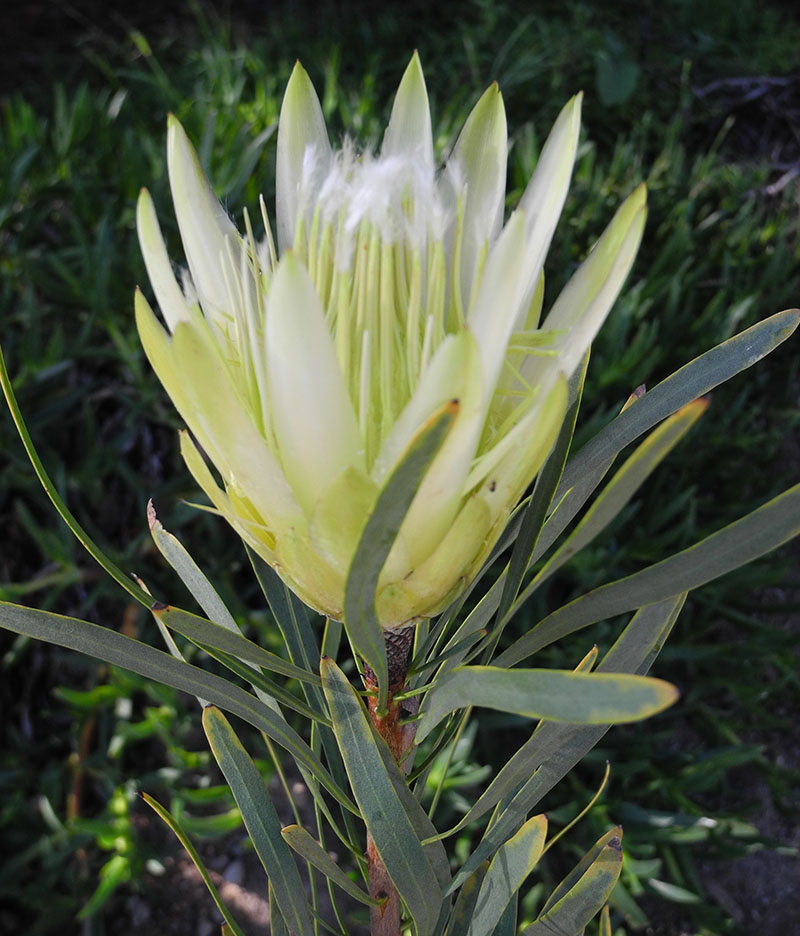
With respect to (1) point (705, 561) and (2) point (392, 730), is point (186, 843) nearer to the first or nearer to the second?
(2) point (392, 730)

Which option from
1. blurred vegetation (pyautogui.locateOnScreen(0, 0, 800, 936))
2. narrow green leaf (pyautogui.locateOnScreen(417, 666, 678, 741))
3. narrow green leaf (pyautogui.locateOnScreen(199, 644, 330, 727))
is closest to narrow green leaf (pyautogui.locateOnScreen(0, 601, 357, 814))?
narrow green leaf (pyautogui.locateOnScreen(199, 644, 330, 727))

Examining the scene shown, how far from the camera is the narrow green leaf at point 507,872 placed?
0.41m

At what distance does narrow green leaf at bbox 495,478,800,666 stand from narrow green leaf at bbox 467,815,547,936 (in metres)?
0.13

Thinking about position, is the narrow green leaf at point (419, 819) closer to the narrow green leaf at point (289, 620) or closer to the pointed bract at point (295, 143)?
the narrow green leaf at point (289, 620)

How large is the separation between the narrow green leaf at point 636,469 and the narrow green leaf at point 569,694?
0.17 ft

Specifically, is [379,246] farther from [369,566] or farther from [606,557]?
[606,557]

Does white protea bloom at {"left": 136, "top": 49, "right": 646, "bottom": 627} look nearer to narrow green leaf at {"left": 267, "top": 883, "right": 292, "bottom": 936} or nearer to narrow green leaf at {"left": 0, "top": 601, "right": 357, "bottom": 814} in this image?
narrow green leaf at {"left": 0, "top": 601, "right": 357, "bottom": 814}

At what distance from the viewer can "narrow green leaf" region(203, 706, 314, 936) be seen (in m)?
0.44

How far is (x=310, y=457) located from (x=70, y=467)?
1.03 meters

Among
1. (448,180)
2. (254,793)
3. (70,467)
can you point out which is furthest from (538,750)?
(70,467)

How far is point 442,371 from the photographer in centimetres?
29

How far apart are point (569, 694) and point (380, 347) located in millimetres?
153

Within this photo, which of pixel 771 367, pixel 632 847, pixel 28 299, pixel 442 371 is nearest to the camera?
pixel 442 371

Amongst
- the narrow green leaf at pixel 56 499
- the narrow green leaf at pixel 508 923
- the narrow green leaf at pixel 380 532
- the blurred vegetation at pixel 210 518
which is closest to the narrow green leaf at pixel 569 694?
the narrow green leaf at pixel 380 532
